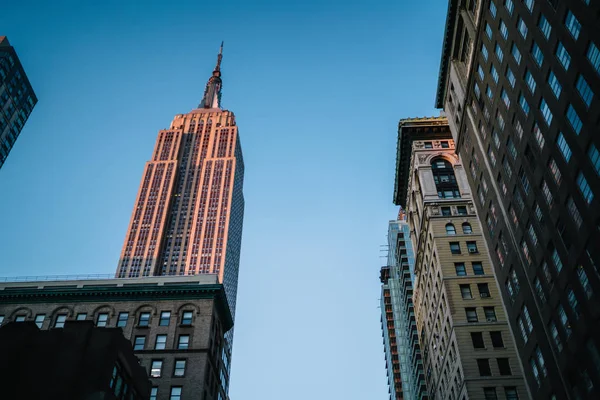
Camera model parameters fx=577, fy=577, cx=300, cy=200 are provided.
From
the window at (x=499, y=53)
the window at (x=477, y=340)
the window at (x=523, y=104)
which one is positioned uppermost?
the window at (x=499, y=53)

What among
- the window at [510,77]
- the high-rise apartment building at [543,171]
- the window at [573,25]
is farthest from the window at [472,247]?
the window at [573,25]

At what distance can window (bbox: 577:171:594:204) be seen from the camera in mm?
36812

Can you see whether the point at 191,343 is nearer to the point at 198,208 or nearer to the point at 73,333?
the point at 73,333

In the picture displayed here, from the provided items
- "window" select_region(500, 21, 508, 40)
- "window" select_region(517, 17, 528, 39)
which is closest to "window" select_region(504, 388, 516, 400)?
"window" select_region(500, 21, 508, 40)

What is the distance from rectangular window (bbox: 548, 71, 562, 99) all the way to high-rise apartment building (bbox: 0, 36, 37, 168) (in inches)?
4275

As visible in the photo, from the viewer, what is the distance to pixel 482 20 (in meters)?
55.8

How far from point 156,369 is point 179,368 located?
94.5 inches

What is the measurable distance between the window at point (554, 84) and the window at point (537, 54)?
6.07 feet

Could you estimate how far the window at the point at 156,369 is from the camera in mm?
60062

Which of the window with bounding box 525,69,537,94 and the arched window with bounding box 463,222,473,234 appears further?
the arched window with bounding box 463,222,473,234

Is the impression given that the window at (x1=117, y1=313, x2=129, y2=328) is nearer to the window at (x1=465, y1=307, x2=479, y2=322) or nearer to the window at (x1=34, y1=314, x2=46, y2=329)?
the window at (x1=34, y1=314, x2=46, y2=329)

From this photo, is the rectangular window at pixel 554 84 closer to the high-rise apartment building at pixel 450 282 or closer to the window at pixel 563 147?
the window at pixel 563 147

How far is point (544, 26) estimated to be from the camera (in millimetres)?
42719

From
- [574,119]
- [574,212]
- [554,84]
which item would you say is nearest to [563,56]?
[554,84]
